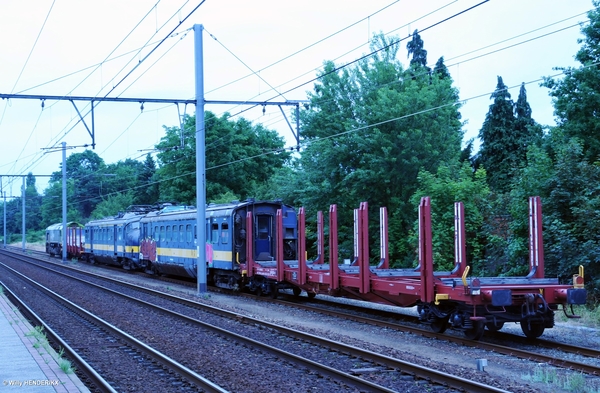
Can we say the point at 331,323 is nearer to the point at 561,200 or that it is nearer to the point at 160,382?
the point at 160,382

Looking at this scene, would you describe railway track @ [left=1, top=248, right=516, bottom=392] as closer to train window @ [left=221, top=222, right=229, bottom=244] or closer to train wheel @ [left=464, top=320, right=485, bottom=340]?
train wheel @ [left=464, top=320, right=485, bottom=340]

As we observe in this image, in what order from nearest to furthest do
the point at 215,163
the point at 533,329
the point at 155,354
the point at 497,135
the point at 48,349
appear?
1. the point at 48,349
2. the point at 155,354
3. the point at 533,329
4. the point at 497,135
5. the point at 215,163

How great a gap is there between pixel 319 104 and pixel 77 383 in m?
24.7

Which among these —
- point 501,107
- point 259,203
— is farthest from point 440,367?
point 501,107

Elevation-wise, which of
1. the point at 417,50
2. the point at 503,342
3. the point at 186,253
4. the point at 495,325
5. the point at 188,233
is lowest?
the point at 503,342

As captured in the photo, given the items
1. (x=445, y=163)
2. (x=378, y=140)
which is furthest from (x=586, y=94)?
(x=378, y=140)

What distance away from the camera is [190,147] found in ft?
172

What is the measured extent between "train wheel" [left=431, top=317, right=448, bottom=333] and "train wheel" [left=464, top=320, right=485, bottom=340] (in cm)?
70

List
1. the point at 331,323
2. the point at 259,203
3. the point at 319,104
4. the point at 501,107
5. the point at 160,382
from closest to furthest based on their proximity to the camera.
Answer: the point at 160,382
the point at 331,323
the point at 259,203
the point at 319,104
the point at 501,107

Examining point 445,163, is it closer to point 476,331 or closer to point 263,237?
point 263,237

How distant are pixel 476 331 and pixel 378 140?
16.6 meters

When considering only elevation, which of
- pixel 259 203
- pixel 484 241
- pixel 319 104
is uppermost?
pixel 319 104

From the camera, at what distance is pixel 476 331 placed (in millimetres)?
12195

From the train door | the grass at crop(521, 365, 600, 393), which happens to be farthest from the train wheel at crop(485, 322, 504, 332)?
the train door
